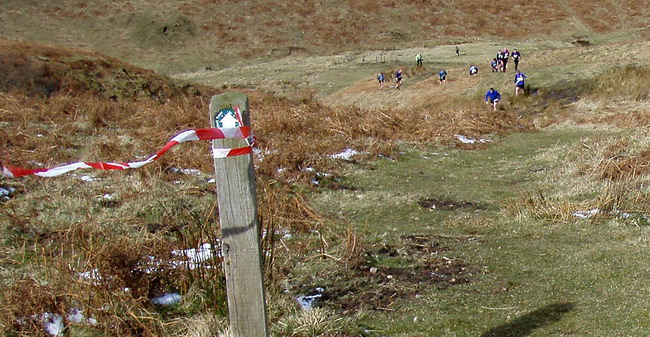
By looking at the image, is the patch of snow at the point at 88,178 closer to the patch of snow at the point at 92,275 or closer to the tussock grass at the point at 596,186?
the patch of snow at the point at 92,275

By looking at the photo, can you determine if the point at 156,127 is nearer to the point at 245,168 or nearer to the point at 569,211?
the point at 569,211

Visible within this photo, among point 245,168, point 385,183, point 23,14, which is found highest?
point 23,14

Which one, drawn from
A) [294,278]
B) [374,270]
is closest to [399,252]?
[374,270]

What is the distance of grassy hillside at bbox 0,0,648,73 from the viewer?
65.0 metres

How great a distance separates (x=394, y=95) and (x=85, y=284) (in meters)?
30.7

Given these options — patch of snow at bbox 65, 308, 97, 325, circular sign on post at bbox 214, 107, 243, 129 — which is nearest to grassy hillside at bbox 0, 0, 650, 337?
patch of snow at bbox 65, 308, 97, 325

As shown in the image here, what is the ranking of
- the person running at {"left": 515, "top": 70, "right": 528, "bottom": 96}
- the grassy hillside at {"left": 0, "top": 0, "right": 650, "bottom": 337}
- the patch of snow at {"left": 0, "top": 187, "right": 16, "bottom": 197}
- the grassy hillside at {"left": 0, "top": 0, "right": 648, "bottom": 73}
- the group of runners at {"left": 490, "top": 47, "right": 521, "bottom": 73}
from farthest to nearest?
the grassy hillside at {"left": 0, "top": 0, "right": 648, "bottom": 73}
the group of runners at {"left": 490, "top": 47, "right": 521, "bottom": 73}
the person running at {"left": 515, "top": 70, "right": 528, "bottom": 96}
the patch of snow at {"left": 0, "top": 187, "right": 16, "bottom": 197}
the grassy hillside at {"left": 0, "top": 0, "right": 650, "bottom": 337}

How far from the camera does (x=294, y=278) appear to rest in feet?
20.0

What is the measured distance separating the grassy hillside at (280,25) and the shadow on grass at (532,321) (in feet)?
190

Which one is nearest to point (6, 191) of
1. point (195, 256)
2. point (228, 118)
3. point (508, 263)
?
point (195, 256)

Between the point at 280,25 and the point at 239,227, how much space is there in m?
70.7

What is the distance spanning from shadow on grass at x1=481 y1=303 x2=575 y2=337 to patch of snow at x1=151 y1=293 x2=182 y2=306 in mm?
2616

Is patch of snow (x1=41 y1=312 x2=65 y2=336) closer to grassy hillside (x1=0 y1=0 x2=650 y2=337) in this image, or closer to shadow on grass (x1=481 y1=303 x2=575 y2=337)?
grassy hillside (x1=0 y1=0 x2=650 y2=337)

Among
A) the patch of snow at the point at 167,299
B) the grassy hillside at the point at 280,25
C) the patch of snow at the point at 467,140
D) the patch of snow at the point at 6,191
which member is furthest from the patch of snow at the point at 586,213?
the grassy hillside at the point at 280,25
